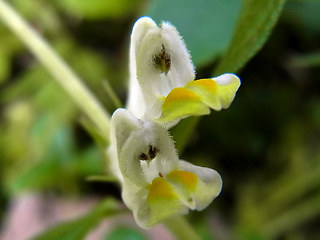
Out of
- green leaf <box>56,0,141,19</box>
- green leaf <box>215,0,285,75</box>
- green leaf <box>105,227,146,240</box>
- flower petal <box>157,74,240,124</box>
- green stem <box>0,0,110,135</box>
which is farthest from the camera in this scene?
green leaf <box>56,0,141,19</box>

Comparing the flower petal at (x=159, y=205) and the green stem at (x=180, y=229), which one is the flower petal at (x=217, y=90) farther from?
the green stem at (x=180, y=229)

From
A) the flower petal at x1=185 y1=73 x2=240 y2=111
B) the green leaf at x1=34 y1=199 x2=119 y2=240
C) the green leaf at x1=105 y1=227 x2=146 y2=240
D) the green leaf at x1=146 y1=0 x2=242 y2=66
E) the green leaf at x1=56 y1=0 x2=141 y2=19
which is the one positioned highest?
the green leaf at x1=56 y1=0 x2=141 y2=19

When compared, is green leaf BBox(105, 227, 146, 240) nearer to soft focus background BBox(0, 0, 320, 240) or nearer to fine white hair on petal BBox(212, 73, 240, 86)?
soft focus background BBox(0, 0, 320, 240)

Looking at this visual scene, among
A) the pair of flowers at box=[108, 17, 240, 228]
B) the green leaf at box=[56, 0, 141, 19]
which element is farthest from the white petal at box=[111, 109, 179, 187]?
the green leaf at box=[56, 0, 141, 19]

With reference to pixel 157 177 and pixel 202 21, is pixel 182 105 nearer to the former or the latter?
pixel 157 177

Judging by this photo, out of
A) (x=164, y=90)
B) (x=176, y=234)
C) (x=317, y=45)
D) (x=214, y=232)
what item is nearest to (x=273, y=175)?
(x=214, y=232)

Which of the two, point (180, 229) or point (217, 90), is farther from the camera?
point (180, 229)

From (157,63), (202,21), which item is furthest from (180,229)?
(202,21)
